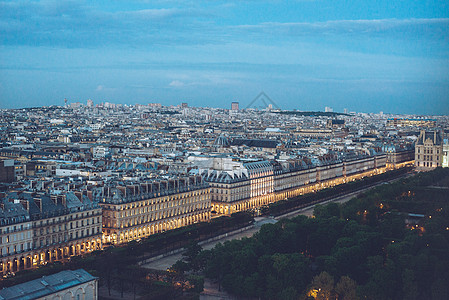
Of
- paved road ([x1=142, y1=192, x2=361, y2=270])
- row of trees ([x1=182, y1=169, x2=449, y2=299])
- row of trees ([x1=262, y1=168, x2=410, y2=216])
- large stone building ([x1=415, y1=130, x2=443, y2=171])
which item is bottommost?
paved road ([x1=142, y1=192, x2=361, y2=270])

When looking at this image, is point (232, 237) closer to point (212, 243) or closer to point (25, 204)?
point (212, 243)

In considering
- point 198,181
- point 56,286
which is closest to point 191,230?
point 198,181

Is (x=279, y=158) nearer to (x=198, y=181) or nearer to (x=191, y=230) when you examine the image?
(x=198, y=181)

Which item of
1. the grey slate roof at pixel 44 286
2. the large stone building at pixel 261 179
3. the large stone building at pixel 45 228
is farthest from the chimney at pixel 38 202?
the large stone building at pixel 261 179

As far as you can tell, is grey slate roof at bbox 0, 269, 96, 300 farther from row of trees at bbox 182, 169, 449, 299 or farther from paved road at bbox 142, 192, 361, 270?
paved road at bbox 142, 192, 361, 270

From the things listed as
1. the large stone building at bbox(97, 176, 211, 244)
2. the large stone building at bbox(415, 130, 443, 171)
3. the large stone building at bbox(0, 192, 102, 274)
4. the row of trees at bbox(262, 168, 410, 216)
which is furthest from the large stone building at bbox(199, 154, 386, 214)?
the large stone building at bbox(0, 192, 102, 274)

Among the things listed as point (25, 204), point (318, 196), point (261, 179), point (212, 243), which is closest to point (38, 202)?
point (25, 204)
